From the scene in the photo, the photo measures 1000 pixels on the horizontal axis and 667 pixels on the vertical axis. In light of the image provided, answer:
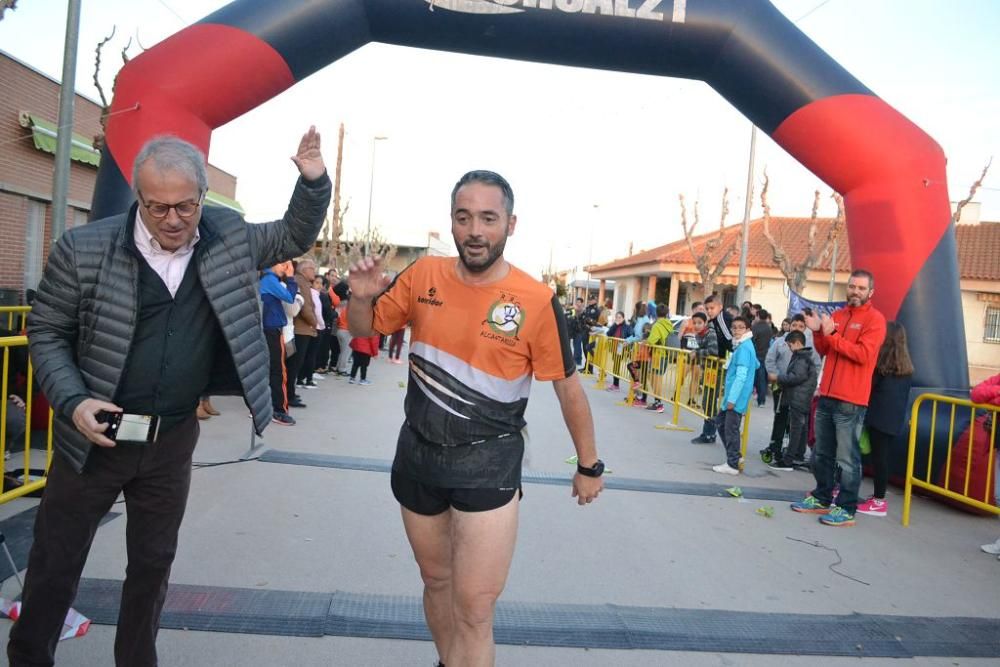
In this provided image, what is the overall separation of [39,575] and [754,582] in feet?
12.4

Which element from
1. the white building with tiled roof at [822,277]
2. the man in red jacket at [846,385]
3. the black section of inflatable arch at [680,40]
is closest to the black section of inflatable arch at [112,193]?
the black section of inflatable arch at [680,40]

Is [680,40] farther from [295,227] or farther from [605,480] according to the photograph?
[295,227]

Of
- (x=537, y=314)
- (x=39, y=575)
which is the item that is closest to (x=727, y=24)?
(x=537, y=314)

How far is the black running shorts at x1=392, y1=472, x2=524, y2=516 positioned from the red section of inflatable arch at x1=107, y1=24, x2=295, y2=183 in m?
5.37

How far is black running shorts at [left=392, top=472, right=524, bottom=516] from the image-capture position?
2525 millimetres

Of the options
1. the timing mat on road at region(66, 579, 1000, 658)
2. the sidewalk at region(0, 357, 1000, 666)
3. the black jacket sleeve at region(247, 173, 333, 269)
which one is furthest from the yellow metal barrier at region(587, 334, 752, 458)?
the black jacket sleeve at region(247, 173, 333, 269)

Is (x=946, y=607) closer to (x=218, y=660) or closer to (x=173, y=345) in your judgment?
(x=218, y=660)

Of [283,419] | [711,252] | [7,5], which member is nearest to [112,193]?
[7,5]

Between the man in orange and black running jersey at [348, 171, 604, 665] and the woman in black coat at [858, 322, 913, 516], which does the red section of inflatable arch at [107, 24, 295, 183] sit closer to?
the man in orange and black running jersey at [348, 171, 604, 665]

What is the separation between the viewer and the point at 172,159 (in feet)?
7.80

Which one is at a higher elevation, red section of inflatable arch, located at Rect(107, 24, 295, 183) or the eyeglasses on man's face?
red section of inflatable arch, located at Rect(107, 24, 295, 183)

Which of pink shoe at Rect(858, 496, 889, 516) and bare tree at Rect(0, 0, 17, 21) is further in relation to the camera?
bare tree at Rect(0, 0, 17, 21)

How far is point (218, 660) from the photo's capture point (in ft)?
9.95

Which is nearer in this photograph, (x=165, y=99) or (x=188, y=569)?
(x=188, y=569)
